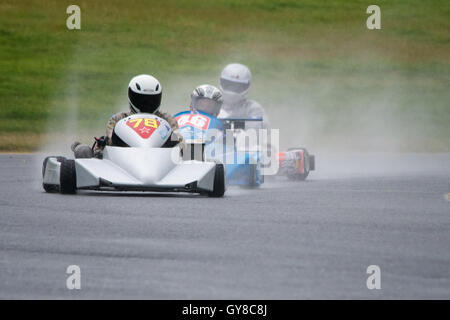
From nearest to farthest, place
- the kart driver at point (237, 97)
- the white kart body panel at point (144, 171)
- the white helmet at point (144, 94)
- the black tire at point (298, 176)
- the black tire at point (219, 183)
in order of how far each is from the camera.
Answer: the white kart body panel at point (144, 171) → the black tire at point (219, 183) → the white helmet at point (144, 94) → the black tire at point (298, 176) → the kart driver at point (237, 97)

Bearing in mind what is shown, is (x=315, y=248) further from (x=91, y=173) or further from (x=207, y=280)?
(x=91, y=173)

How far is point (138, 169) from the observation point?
11.0 meters

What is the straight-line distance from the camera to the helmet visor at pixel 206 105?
1397 centimetres

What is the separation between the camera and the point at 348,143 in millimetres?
27891

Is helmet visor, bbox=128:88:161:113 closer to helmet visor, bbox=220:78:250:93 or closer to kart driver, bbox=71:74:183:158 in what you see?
kart driver, bbox=71:74:183:158

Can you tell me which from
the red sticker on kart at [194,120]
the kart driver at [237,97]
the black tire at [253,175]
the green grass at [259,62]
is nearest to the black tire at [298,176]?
the kart driver at [237,97]

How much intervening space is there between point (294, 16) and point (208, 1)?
3295 millimetres

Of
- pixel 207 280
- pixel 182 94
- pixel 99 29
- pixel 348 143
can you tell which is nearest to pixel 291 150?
pixel 207 280

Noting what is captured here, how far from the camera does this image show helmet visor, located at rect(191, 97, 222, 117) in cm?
1397

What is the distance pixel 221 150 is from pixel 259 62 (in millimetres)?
23732

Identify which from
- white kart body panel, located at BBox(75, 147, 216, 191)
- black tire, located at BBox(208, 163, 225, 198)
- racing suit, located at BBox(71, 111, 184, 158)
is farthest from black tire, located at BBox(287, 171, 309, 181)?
white kart body panel, located at BBox(75, 147, 216, 191)

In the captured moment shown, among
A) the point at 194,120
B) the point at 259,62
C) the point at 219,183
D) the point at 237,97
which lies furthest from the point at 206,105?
the point at 259,62

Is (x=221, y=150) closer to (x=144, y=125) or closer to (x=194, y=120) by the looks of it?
(x=194, y=120)

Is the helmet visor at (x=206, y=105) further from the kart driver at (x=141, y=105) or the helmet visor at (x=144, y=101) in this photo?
the helmet visor at (x=144, y=101)
